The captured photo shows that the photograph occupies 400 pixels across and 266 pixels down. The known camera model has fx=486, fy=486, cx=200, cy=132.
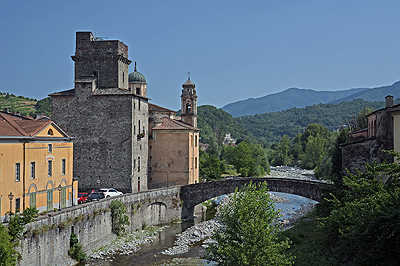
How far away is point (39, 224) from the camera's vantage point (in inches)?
1137

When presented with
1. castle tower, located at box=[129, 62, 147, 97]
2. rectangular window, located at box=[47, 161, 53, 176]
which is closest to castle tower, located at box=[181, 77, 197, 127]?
castle tower, located at box=[129, 62, 147, 97]

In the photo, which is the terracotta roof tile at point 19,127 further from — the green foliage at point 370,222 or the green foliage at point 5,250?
the green foliage at point 370,222

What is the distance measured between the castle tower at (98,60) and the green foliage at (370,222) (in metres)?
29.3

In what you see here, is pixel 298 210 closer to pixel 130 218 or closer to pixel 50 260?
pixel 130 218

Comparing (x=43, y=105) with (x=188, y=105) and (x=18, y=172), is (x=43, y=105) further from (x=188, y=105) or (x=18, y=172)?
(x=18, y=172)

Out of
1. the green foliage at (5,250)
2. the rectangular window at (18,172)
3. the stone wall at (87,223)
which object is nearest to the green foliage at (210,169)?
the stone wall at (87,223)

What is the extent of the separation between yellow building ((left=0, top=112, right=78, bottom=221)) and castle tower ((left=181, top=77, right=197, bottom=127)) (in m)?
26.5

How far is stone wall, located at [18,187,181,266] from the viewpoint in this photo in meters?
28.5

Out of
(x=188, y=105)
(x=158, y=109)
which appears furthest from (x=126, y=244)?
(x=188, y=105)

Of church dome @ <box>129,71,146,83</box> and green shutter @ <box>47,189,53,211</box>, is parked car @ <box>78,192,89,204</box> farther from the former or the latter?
church dome @ <box>129,71,146,83</box>

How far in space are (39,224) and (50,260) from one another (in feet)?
8.68

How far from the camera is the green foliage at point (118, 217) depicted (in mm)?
40062

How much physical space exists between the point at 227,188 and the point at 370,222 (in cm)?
2664

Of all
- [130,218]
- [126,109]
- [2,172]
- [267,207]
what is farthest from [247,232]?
[126,109]
